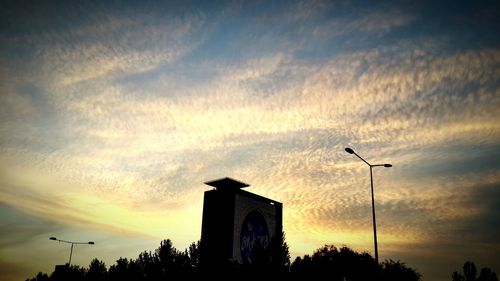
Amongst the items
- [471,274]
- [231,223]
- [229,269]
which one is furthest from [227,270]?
[231,223]

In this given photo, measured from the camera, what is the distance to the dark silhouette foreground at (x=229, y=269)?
17.3 m

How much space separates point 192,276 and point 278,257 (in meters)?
20.6

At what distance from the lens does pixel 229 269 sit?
80.3 feet

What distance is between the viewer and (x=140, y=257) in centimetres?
4025

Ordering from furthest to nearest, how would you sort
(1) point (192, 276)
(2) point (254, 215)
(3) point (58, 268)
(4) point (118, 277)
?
1. (3) point (58, 268)
2. (2) point (254, 215)
3. (4) point (118, 277)
4. (1) point (192, 276)

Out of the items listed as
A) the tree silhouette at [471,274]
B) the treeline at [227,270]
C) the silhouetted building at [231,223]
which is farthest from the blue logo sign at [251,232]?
the tree silhouette at [471,274]

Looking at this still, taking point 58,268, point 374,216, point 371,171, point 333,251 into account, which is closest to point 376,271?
point 374,216

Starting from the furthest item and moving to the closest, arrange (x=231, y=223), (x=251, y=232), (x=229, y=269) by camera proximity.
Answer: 1. (x=251, y=232)
2. (x=231, y=223)
3. (x=229, y=269)

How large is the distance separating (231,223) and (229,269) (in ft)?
88.3

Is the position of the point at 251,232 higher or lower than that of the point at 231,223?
lower

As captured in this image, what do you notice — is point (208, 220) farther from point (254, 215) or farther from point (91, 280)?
point (91, 280)

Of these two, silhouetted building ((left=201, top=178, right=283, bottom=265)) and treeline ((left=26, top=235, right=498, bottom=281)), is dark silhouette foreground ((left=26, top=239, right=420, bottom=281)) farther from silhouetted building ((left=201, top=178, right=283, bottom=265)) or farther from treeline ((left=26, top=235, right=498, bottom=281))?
silhouetted building ((left=201, top=178, right=283, bottom=265))

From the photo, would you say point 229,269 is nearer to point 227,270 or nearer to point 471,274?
point 227,270

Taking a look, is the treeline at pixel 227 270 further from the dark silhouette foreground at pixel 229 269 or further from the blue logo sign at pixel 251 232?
the blue logo sign at pixel 251 232
